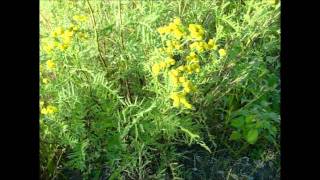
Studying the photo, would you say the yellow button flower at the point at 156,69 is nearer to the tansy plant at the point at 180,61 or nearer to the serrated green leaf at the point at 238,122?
the tansy plant at the point at 180,61

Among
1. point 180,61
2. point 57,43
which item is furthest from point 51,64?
point 180,61

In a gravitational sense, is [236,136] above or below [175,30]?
below

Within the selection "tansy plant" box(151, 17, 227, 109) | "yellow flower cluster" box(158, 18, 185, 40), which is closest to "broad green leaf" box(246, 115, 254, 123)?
"tansy plant" box(151, 17, 227, 109)

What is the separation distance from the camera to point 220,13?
9.31 feet

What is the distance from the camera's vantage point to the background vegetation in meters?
2.48

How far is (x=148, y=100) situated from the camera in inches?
105

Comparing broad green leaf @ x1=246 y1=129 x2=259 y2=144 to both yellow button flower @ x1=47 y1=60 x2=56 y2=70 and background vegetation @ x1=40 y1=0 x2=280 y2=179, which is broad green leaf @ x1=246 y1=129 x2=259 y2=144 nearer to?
background vegetation @ x1=40 y1=0 x2=280 y2=179

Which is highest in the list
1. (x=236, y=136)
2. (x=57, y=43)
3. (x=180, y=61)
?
(x=57, y=43)

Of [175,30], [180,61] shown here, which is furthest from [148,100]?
[175,30]

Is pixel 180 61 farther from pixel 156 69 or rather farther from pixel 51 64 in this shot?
pixel 51 64

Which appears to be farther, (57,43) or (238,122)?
(238,122)
